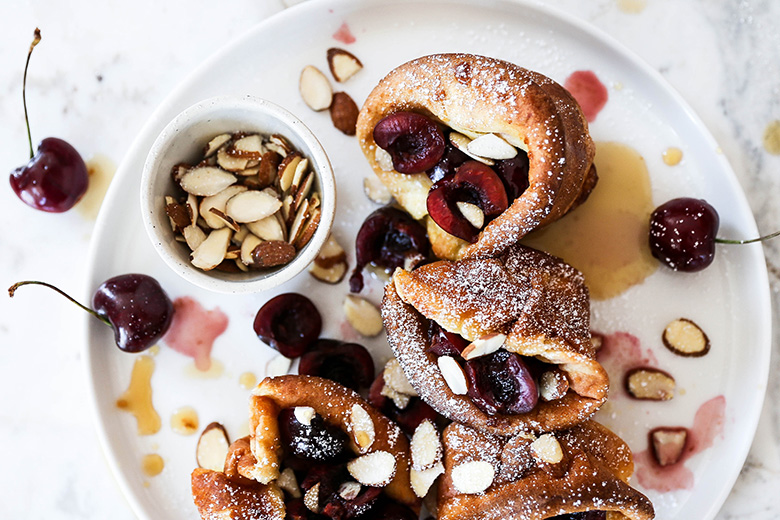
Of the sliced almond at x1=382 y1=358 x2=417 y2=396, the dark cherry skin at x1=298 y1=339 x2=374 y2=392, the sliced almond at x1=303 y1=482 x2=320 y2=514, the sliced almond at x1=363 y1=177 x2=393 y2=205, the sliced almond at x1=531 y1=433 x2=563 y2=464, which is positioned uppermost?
the sliced almond at x1=363 y1=177 x2=393 y2=205

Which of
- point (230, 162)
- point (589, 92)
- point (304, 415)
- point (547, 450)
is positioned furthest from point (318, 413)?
point (589, 92)

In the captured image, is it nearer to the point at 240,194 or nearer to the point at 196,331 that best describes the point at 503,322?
the point at 240,194

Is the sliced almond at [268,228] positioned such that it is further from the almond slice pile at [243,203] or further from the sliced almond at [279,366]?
the sliced almond at [279,366]

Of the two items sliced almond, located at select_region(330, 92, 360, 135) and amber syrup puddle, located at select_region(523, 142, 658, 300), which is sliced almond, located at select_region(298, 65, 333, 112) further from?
amber syrup puddle, located at select_region(523, 142, 658, 300)

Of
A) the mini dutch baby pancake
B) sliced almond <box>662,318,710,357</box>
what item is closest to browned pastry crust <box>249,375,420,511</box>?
the mini dutch baby pancake

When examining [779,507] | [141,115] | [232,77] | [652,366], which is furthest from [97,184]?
[779,507]

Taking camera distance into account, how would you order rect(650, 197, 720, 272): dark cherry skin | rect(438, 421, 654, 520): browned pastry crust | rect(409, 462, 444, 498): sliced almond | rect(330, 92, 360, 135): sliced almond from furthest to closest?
1. rect(330, 92, 360, 135): sliced almond
2. rect(650, 197, 720, 272): dark cherry skin
3. rect(409, 462, 444, 498): sliced almond
4. rect(438, 421, 654, 520): browned pastry crust
